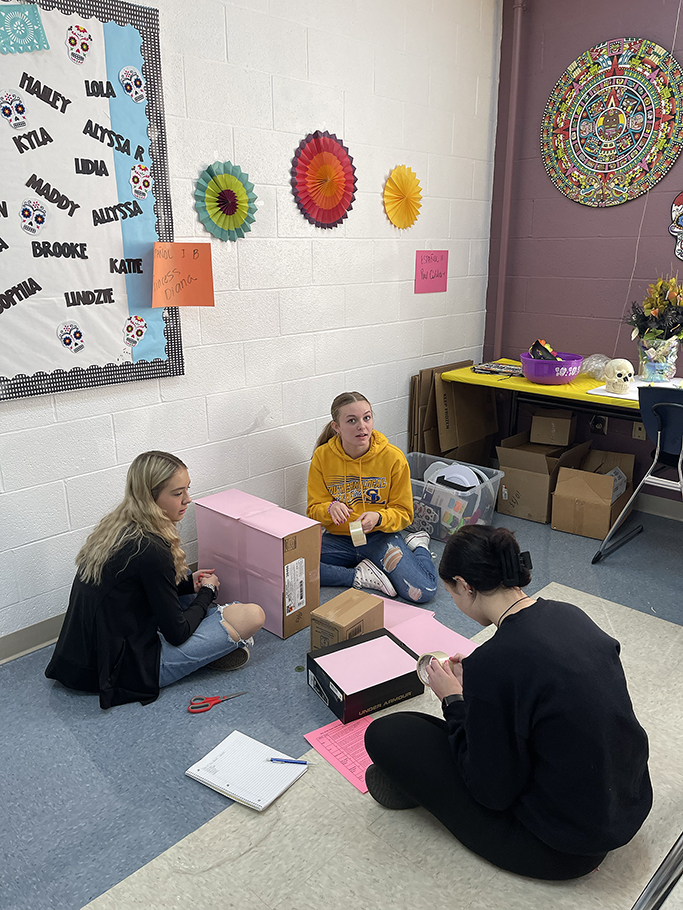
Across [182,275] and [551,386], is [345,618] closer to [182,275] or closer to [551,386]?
[182,275]

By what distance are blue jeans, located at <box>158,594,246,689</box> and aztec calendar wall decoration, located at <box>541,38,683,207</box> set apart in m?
2.87

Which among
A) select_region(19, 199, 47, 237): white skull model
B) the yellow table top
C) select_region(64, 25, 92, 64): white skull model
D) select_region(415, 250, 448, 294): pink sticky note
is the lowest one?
the yellow table top

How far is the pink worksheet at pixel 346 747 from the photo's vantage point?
180 cm

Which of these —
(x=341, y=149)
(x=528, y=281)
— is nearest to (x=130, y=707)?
(x=341, y=149)

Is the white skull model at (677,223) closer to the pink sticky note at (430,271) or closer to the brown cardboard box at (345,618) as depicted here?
the pink sticky note at (430,271)

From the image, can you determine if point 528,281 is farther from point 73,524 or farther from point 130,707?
point 130,707

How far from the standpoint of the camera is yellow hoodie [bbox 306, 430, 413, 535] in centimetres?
284

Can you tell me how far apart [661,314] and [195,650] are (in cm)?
251

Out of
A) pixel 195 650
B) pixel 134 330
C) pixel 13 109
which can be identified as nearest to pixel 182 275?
pixel 134 330

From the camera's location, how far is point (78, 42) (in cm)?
209

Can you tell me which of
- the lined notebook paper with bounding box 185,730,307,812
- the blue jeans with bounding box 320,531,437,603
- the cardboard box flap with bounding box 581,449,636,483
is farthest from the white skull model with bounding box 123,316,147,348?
the cardboard box flap with bounding box 581,449,636,483

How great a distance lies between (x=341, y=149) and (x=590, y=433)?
79.6 inches

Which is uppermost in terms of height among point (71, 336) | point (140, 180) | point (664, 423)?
point (140, 180)

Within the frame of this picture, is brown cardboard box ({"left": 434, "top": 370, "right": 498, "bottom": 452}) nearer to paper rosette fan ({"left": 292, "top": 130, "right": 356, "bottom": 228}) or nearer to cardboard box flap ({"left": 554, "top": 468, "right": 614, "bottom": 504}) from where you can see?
cardboard box flap ({"left": 554, "top": 468, "right": 614, "bottom": 504})
